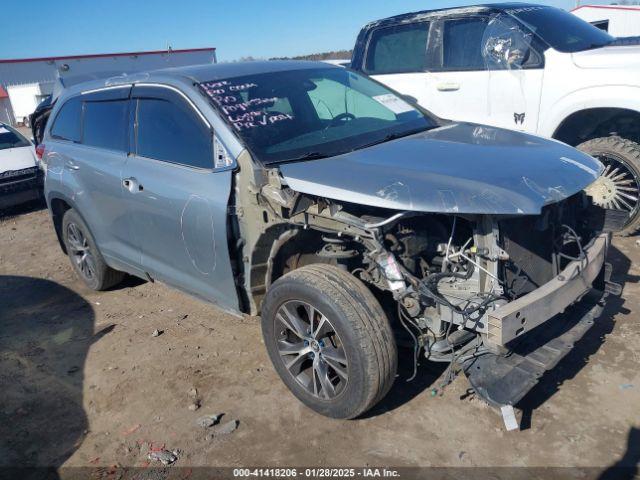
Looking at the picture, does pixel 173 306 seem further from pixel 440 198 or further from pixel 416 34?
pixel 416 34

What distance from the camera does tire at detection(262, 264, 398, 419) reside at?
2.72 meters

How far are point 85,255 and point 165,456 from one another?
2.82m

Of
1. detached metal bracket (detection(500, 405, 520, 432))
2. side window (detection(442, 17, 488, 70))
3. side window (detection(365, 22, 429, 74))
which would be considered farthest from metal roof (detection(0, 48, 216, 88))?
detached metal bracket (detection(500, 405, 520, 432))

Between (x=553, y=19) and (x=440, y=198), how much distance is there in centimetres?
423

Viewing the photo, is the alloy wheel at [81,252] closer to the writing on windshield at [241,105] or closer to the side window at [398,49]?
the writing on windshield at [241,105]

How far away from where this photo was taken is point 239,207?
3223mm

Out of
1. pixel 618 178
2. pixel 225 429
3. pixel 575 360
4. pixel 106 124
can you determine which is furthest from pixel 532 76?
pixel 225 429

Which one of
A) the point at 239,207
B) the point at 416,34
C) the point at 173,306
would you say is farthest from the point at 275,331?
the point at 416,34

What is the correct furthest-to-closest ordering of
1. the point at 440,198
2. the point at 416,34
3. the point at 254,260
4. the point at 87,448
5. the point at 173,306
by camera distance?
the point at 416,34 → the point at 173,306 → the point at 254,260 → the point at 87,448 → the point at 440,198

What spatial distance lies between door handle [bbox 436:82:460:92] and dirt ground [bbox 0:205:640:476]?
246 cm

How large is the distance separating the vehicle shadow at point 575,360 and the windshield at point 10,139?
940 cm

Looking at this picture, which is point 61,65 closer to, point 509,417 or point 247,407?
point 247,407

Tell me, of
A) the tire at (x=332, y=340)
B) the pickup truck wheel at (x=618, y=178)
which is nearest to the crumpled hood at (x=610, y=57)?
the pickup truck wheel at (x=618, y=178)

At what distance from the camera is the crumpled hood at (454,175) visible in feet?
8.30
